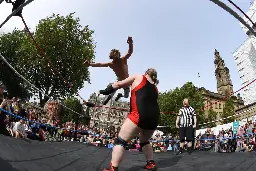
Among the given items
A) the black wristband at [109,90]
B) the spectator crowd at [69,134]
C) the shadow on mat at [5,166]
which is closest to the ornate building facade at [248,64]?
the spectator crowd at [69,134]

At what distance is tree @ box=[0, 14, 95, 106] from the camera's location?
29672 mm

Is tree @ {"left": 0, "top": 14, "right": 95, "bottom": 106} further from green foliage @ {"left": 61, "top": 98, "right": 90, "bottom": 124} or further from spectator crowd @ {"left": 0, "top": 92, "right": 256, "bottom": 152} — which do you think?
spectator crowd @ {"left": 0, "top": 92, "right": 256, "bottom": 152}

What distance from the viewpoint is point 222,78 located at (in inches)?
4995

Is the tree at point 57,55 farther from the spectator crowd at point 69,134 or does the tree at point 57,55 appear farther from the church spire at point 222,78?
the church spire at point 222,78

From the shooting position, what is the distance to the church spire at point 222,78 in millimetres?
124438

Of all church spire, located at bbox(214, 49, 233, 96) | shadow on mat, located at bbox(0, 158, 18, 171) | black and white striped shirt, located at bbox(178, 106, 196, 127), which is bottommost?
shadow on mat, located at bbox(0, 158, 18, 171)

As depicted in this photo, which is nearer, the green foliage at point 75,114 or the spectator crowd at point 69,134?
the spectator crowd at point 69,134

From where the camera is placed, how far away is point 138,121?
12.1ft

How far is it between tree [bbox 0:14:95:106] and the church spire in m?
101

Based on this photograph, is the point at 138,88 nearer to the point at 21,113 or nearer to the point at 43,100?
the point at 21,113

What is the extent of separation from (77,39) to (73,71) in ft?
11.5

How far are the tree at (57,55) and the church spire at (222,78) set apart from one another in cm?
10108

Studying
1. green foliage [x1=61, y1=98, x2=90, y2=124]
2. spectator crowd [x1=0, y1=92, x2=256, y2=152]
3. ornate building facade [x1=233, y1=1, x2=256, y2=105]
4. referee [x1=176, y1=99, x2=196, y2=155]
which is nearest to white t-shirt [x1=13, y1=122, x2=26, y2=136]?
spectator crowd [x1=0, y1=92, x2=256, y2=152]

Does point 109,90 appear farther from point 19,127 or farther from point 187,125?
point 19,127
